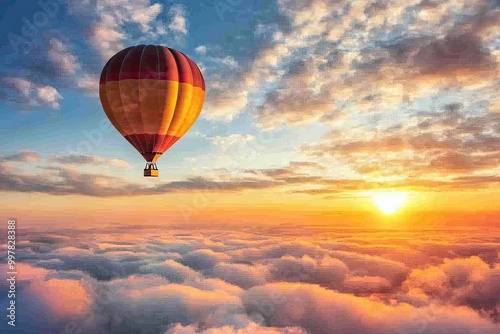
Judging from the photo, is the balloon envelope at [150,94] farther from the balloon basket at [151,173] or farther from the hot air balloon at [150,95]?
the balloon basket at [151,173]

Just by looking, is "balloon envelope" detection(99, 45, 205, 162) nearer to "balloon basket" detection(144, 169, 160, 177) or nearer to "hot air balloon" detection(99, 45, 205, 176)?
"hot air balloon" detection(99, 45, 205, 176)

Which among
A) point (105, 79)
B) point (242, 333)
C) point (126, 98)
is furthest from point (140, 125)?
point (242, 333)

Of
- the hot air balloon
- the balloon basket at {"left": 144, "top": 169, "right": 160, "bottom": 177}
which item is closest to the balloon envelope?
the hot air balloon

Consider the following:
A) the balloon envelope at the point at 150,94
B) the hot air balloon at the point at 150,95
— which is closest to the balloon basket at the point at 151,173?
the hot air balloon at the point at 150,95

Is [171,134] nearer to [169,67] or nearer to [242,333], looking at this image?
[169,67]

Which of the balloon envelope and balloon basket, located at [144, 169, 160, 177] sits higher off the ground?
the balloon envelope

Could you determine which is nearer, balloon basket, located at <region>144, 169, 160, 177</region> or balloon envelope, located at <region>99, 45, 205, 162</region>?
balloon envelope, located at <region>99, 45, 205, 162</region>

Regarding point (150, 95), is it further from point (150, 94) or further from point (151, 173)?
point (151, 173)

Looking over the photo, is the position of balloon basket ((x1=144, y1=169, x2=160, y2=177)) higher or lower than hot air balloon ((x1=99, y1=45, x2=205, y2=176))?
lower
